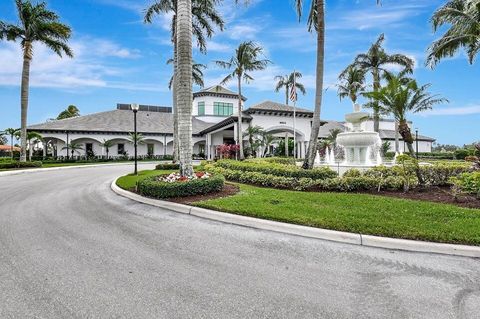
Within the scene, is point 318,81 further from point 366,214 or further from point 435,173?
point 366,214

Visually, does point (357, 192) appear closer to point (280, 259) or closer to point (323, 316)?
point (280, 259)

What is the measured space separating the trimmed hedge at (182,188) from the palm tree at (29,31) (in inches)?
938

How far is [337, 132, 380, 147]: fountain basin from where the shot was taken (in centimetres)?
1664

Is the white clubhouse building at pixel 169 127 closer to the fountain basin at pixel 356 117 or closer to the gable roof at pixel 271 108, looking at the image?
the gable roof at pixel 271 108

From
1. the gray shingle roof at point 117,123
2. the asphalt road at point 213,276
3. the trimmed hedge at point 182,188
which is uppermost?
the gray shingle roof at point 117,123

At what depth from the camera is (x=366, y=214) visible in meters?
7.26

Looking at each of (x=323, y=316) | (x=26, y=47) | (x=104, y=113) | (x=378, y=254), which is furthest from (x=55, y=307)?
(x=104, y=113)

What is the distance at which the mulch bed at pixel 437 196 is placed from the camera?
27.7ft

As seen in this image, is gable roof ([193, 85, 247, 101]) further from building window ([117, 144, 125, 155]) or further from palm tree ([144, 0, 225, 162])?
palm tree ([144, 0, 225, 162])

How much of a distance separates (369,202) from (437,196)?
8.55 feet

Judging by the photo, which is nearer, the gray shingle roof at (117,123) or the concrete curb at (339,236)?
the concrete curb at (339,236)

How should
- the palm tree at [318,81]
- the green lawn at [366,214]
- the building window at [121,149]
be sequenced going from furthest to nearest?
the building window at [121,149], the palm tree at [318,81], the green lawn at [366,214]

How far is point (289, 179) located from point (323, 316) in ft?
29.5

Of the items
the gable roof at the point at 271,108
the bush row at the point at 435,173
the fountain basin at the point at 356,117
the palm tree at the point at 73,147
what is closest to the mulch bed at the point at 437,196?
the bush row at the point at 435,173
